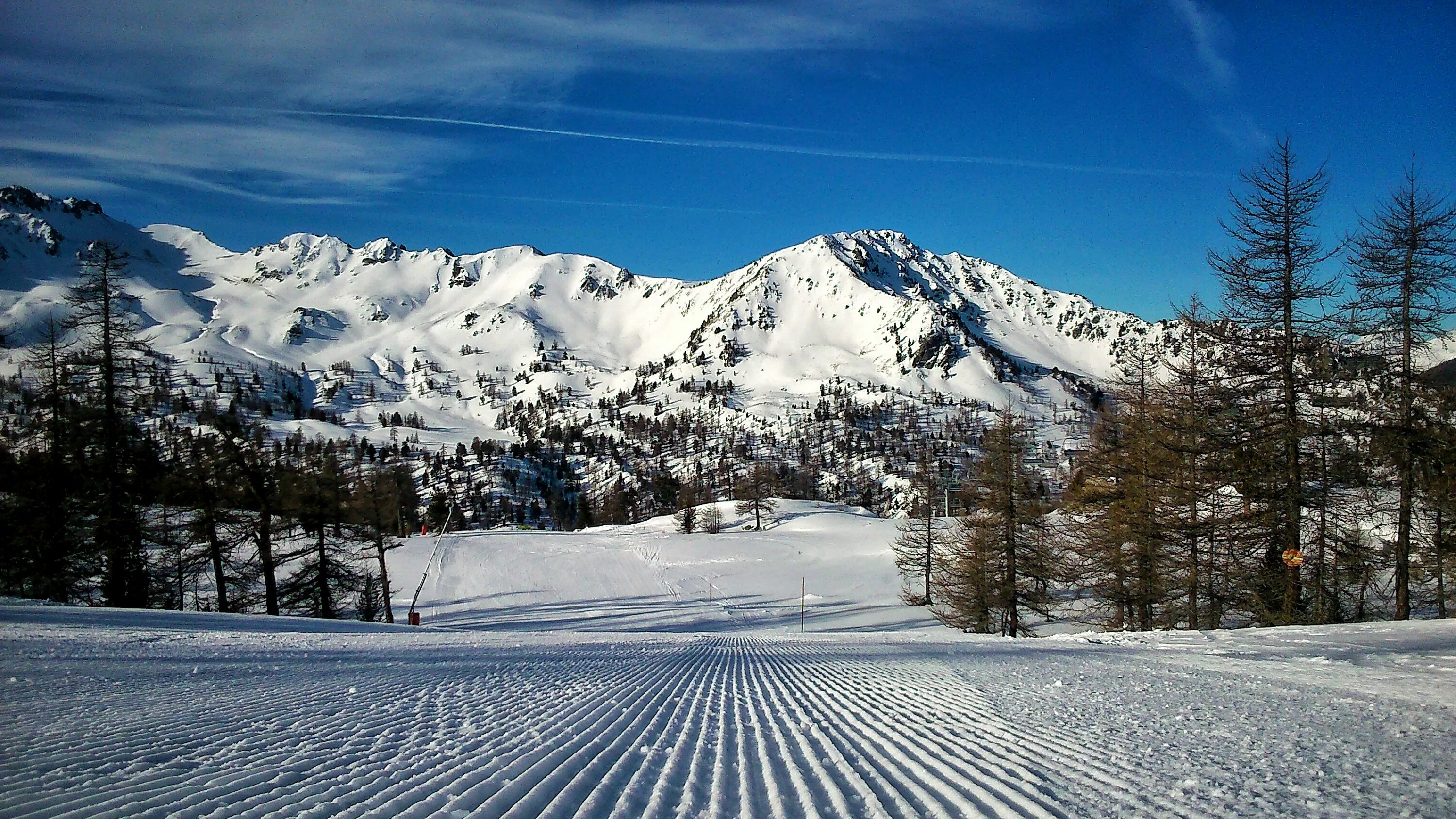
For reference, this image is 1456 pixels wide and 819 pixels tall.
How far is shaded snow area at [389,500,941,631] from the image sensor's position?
3822 centimetres

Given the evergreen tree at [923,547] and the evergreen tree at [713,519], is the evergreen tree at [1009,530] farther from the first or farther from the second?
the evergreen tree at [713,519]

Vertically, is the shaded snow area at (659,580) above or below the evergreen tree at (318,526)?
below

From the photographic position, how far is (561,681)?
10.0 meters

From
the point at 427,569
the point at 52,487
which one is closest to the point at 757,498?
the point at 427,569

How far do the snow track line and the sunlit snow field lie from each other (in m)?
0.03

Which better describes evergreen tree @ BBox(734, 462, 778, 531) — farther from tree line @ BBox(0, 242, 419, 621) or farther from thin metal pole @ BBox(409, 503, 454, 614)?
tree line @ BBox(0, 242, 419, 621)

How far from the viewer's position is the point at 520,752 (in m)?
5.63

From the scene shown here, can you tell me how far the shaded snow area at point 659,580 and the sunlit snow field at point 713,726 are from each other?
23424 millimetres

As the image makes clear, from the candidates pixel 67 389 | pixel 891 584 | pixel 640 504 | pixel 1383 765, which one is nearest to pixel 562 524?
pixel 640 504

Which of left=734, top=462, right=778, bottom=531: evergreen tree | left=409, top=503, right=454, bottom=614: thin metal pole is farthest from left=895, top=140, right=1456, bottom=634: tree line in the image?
left=734, top=462, right=778, bottom=531: evergreen tree

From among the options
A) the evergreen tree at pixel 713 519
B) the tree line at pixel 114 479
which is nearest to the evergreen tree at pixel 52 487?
the tree line at pixel 114 479

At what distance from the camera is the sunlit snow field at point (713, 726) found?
14.3 feet

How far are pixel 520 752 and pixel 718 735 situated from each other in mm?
1815

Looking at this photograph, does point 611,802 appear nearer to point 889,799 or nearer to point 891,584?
point 889,799
